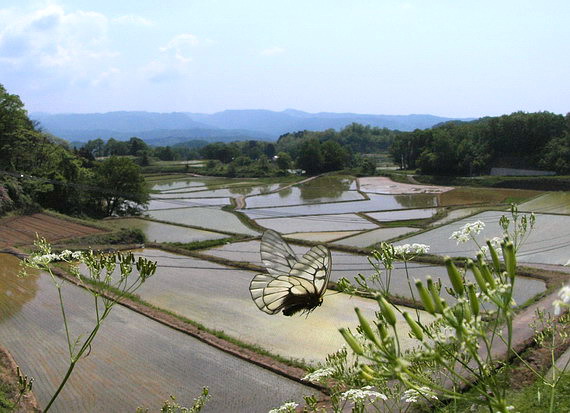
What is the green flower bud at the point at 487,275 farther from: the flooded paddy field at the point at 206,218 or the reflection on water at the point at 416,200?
the reflection on water at the point at 416,200

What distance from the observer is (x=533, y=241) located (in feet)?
71.1

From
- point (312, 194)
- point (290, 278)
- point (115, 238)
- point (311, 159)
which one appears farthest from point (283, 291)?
point (311, 159)

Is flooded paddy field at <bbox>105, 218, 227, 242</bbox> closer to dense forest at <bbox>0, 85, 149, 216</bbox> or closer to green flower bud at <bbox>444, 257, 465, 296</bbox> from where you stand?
dense forest at <bbox>0, 85, 149, 216</bbox>

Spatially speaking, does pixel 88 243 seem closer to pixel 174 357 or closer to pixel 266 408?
pixel 174 357

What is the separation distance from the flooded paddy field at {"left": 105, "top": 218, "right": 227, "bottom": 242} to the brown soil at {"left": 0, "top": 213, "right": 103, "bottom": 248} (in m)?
2.26

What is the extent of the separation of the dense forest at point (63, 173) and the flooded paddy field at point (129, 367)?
20.5 meters

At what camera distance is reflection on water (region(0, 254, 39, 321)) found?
14.2 meters

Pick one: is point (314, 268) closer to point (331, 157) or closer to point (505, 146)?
point (505, 146)

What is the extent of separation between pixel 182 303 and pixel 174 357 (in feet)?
12.7

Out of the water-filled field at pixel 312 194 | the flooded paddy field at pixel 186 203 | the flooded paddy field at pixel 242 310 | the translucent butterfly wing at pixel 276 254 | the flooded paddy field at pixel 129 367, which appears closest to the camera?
the translucent butterfly wing at pixel 276 254

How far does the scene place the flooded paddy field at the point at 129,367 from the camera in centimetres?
906

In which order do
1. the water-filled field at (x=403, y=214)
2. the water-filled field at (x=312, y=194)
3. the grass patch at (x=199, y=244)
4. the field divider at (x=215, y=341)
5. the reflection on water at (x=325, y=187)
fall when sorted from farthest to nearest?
the reflection on water at (x=325, y=187) < the water-filled field at (x=312, y=194) < the water-filled field at (x=403, y=214) < the grass patch at (x=199, y=244) < the field divider at (x=215, y=341)

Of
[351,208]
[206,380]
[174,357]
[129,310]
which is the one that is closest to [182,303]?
[129,310]

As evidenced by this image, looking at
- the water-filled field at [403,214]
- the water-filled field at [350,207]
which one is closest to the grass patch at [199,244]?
the water-filled field at [350,207]
